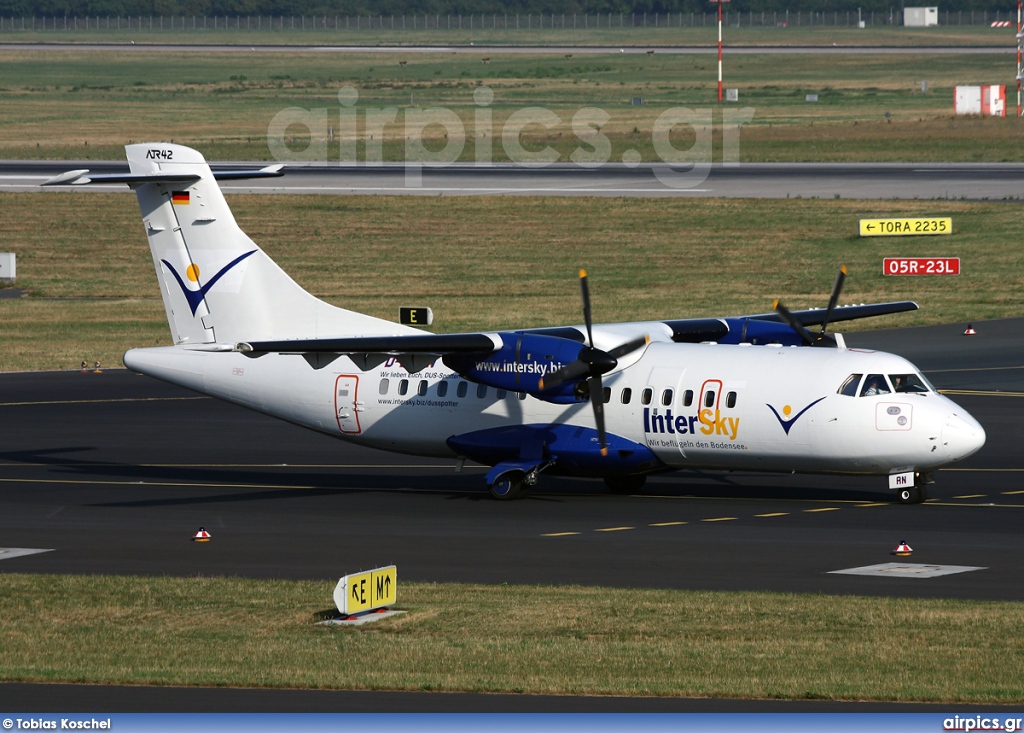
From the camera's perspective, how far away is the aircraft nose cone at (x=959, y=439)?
1074 inches

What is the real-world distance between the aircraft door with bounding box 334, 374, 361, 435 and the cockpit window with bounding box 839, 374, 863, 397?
32.0 ft

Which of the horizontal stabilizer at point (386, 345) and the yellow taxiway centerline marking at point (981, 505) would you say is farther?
the horizontal stabilizer at point (386, 345)

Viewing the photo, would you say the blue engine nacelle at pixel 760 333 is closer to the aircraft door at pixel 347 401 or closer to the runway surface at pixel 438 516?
the runway surface at pixel 438 516

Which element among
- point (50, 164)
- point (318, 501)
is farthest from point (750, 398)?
point (50, 164)

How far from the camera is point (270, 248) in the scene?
71.6 metres

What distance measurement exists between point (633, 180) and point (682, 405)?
60.6 m

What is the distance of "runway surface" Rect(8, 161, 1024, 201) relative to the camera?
8094 centimetres

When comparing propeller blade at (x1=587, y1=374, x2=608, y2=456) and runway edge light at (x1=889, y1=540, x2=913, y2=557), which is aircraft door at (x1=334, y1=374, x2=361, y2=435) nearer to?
propeller blade at (x1=587, y1=374, x2=608, y2=456)

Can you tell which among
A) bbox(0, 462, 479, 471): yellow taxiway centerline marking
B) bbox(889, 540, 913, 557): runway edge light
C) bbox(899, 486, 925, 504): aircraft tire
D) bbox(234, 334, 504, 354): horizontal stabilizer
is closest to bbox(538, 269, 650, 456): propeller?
bbox(234, 334, 504, 354): horizontal stabilizer

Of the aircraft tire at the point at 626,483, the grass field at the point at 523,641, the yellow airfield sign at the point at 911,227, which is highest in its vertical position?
the yellow airfield sign at the point at 911,227

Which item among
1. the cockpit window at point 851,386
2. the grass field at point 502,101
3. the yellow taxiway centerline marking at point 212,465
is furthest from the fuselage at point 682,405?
the grass field at point 502,101

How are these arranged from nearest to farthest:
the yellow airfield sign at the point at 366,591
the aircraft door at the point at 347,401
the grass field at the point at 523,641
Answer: the grass field at the point at 523,641 → the yellow airfield sign at the point at 366,591 → the aircraft door at the point at 347,401

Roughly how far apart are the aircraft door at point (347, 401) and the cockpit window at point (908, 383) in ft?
34.7

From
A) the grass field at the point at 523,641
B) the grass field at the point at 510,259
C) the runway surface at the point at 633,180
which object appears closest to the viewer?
the grass field at the point at 523,641
